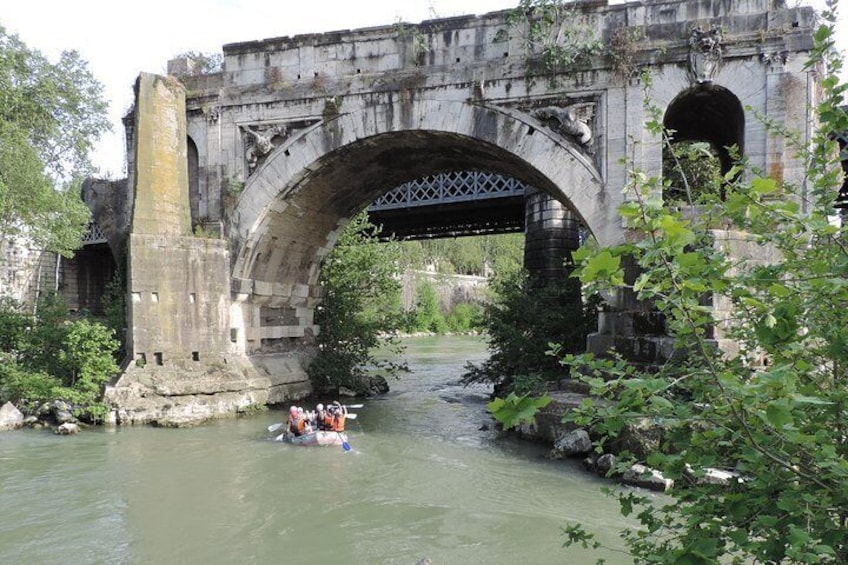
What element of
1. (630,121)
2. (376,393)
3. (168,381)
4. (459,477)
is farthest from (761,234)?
(376,393)

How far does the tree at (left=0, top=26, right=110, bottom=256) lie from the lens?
13125 millimetres

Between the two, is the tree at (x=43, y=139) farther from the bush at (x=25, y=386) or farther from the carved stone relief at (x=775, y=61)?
the carved stone relief at (x=775, y=61)

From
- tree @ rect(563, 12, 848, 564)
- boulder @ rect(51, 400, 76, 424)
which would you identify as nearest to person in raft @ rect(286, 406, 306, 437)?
boulder @ rect(51, 400, 76, 424)

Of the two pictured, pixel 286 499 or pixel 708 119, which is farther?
pixel 708 119

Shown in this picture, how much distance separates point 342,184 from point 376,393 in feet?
17.6

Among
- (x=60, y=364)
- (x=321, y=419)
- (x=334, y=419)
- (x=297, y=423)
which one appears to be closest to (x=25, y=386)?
(x=60, y=364)

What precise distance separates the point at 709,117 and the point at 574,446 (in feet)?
20.2

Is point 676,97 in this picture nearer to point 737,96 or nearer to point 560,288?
point 737,96

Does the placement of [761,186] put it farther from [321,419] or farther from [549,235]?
[549,235]

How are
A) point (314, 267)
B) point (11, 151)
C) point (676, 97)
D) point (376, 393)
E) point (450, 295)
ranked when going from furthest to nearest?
point (450, 295) → point (376, 393) → point (314, 267) → point (11, 151) → point (676, 97)

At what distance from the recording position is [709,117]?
36.8 ft

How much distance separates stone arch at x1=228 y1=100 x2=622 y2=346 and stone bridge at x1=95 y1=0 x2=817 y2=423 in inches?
1.4

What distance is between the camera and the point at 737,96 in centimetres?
966

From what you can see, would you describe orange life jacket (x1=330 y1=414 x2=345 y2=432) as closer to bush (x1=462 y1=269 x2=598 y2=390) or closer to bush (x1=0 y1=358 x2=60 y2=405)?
bush (x1=462 y1=269 x2=598 y2=390)
